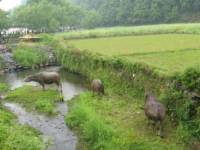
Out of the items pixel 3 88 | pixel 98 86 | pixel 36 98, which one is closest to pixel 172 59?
pixel 98 86

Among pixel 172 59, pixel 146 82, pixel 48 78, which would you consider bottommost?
pixel 48 78

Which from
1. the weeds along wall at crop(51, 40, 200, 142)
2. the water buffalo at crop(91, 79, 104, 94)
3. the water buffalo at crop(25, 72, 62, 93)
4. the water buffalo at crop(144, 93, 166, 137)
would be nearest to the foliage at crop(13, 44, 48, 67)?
the weeds along wall at crop(51, 40, 200, 142)

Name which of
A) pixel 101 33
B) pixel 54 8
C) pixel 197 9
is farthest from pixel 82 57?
pixel 197 9

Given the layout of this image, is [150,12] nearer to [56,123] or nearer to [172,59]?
[172,59]

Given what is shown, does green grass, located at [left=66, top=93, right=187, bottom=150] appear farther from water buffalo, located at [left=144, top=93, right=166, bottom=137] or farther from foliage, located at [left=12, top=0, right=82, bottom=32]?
foliage, located at [left=12, top=0, right=82, bottom=32]

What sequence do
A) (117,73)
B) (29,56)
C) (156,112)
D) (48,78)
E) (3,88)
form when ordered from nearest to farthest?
(156,112) < (117,73) < (48,78) < (3,88) < (29,56)

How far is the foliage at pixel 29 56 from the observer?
29531mm

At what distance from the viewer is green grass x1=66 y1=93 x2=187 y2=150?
1175 centimetres

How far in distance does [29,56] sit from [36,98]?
11.8 m

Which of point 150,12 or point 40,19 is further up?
point 150,12

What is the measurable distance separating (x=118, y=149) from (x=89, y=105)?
16.4ft

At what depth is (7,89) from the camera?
2183cm

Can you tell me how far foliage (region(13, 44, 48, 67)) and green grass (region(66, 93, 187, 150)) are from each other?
1359 centimetres

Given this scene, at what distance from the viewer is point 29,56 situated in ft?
98.2
